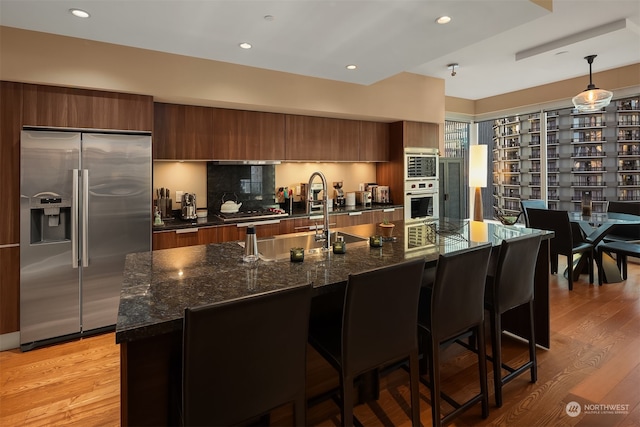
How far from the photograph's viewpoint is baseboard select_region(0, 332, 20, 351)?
2.93 meters

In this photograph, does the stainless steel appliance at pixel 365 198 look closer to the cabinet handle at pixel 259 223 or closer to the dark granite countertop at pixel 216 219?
the dark granite countertop at pixel 216 219

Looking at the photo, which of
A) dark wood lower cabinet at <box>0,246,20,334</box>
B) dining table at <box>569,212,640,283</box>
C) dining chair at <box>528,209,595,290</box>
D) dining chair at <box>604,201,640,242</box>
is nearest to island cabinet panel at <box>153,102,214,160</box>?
dark wood lower cabinet at <box>0,246,20,334</box>

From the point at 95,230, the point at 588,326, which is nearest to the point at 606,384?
the point at 588,326

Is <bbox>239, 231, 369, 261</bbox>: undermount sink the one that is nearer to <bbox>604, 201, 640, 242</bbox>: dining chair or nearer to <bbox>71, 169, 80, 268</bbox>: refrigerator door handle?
<bbox>71, 169, 80, 268</bbox>: refrigerator door handle

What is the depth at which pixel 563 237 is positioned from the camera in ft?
13.8

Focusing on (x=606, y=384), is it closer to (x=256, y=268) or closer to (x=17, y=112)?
(x=256, y=268)

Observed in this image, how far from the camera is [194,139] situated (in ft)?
12.7

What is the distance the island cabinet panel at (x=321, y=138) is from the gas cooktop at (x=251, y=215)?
2.45ft

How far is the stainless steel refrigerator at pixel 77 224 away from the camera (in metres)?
2.90

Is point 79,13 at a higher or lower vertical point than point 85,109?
higher

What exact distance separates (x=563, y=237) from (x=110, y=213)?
501cm

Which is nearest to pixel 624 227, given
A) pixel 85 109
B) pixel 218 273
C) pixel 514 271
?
pixel 514 271

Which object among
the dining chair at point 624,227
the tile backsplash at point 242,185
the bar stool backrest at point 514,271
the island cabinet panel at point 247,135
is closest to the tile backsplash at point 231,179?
the tile backsplash at point 242,185

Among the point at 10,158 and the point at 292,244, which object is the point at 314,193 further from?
the point at 10,158
